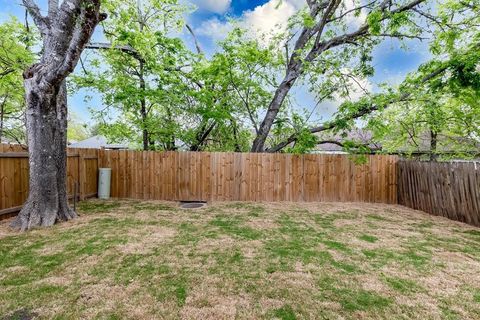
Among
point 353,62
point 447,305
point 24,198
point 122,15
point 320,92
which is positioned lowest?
point 447,305

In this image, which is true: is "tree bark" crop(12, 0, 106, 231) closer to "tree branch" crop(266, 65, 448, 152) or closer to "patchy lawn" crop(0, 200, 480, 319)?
"patchy lawn" crop(0, 200, 480, 319)

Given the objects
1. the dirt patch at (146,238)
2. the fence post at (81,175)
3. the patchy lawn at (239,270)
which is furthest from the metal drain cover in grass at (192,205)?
the fence post at (81,175)

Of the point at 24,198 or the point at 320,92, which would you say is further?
the point at 320,92

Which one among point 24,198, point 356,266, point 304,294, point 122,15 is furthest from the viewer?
point 122,15

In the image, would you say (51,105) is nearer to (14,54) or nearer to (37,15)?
(37,15)

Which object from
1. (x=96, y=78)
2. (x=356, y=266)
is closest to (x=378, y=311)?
(x=356, y=266)

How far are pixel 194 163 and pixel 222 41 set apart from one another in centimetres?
394

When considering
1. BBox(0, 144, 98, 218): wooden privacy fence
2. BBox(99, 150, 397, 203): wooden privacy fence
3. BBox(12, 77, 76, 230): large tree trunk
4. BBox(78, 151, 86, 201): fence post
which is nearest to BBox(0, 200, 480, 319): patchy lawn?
BBox(12, 77, 76, 230): large tree trunk

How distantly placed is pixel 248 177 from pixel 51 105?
4.81m

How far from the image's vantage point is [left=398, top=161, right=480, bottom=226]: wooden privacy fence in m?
5.16

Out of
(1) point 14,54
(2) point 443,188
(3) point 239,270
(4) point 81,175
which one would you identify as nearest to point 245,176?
(4) point 81,175

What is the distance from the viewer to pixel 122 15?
6703 mm

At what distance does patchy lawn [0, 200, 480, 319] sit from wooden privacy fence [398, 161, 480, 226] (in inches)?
22.9

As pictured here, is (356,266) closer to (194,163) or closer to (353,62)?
(194,163)
